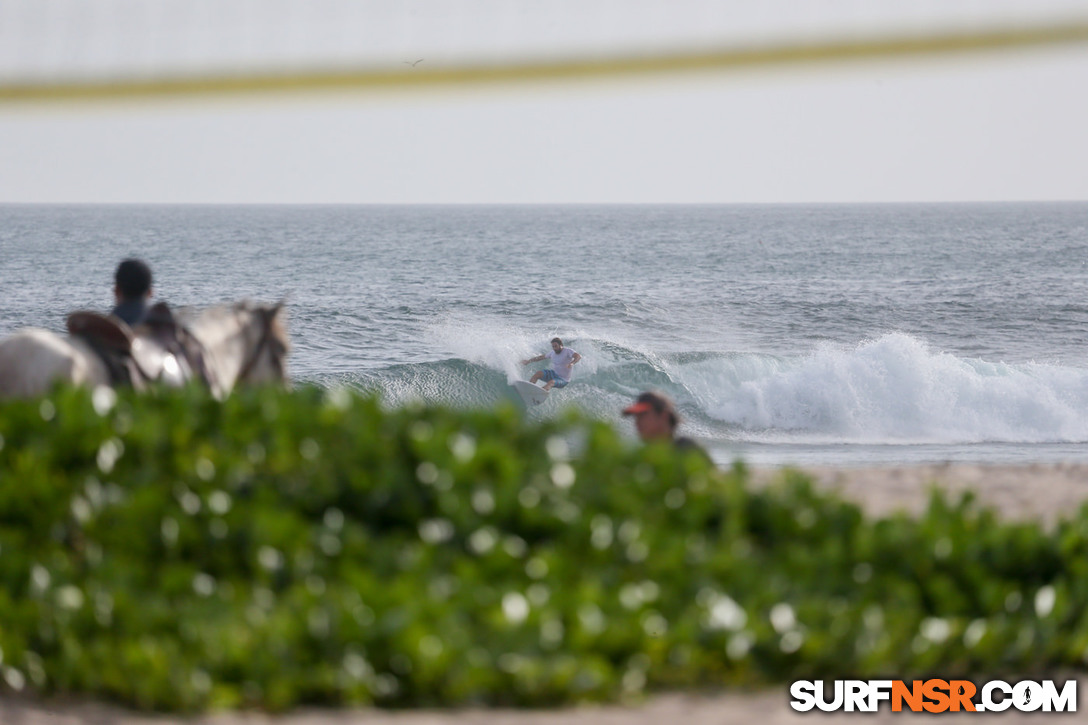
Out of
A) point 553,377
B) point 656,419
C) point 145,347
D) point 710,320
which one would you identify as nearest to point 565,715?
point 656,419

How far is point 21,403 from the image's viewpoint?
14.2ft

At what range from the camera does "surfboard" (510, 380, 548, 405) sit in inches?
794

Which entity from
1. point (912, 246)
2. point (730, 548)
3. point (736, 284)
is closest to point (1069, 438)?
point (730, 548)

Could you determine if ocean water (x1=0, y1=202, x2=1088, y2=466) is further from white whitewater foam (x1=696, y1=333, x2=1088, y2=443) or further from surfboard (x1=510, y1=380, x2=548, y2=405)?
surfboard (x1=510, y1=380, x2=548, y2=405)

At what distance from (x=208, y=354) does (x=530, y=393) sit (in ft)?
47.1

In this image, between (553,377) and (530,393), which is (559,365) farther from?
(530,393)

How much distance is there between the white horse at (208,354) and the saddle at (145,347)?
4 centimetres

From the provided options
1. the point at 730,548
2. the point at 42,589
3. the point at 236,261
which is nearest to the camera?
the point at 42,589

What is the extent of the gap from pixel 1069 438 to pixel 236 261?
150 feet

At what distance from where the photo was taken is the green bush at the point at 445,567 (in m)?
3.43

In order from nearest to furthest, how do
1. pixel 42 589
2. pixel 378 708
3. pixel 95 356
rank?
pixel 378 708
pixel 42 589
pixel 95 356

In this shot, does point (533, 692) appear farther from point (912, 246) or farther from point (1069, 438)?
point (912, 246)

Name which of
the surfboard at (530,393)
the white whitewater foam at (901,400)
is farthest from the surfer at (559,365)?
the white whitewater foam at (901,400)

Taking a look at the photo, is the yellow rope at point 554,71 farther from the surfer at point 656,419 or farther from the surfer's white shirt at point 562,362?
the surfer's white shirt at point 562,362
